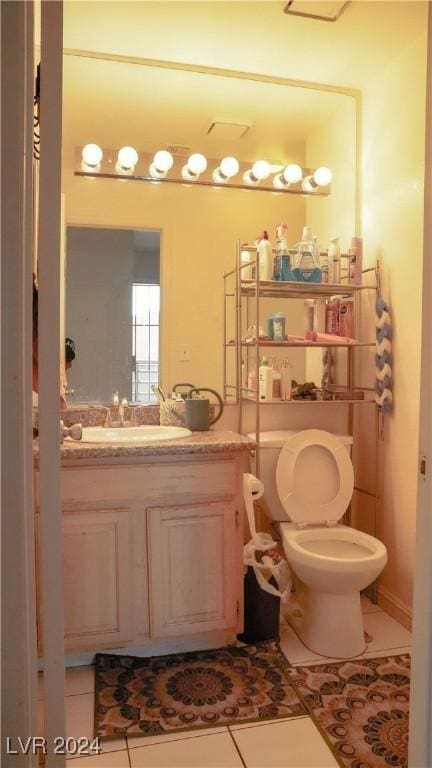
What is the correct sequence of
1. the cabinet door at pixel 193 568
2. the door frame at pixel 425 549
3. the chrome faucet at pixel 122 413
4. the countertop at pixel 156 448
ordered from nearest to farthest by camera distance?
1. the door frame at pixel 425 549
2. the countertop at pixel 156 448
3. the cabinet door at pixel 193 568
4. the chrome faucet at pixel 122 413

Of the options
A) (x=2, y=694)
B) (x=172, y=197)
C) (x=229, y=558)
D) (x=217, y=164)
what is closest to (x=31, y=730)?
(x=2, y=694)

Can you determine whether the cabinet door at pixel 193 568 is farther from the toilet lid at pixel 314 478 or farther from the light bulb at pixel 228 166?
the light bulb at pixel 228 166

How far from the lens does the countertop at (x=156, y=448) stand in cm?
176

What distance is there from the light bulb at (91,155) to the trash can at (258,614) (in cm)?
184

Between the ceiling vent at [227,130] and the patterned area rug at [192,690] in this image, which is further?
the ceiling vent at [227,130]

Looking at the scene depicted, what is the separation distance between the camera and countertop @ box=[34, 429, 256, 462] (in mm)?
1759

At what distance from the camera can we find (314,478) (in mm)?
2268

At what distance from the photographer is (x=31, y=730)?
817 mm

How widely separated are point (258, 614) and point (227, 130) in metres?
2.15

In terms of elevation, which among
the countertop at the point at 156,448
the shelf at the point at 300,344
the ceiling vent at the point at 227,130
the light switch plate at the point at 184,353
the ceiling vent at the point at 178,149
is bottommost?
the countertop at the point at 156,448

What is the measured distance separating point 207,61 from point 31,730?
2.38 metres

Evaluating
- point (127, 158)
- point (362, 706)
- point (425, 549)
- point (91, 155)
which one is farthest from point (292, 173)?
point (362, 706)

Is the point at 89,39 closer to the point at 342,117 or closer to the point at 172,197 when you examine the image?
the point at 172,197

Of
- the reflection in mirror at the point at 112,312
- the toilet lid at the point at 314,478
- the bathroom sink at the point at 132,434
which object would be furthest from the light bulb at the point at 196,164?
the toilet lid at the point at 314,478
